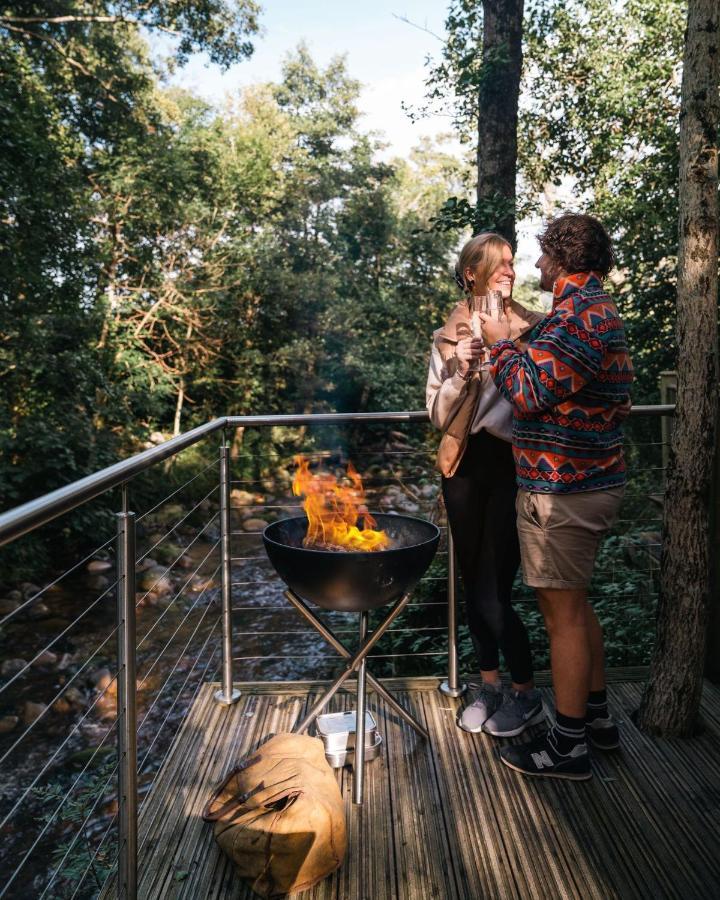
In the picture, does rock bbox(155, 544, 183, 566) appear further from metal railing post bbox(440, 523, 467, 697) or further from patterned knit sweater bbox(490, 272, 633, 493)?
patterned knit sweater bbox(490, 272, 633, 493)

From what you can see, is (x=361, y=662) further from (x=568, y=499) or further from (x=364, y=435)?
(x=364, y=435)

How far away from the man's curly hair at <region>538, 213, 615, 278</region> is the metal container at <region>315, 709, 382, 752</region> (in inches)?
62.0

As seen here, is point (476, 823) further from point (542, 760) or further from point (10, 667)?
point (10, 667)

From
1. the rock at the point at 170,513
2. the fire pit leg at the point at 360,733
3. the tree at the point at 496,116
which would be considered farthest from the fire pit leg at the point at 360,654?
the rock at the point at 170,513

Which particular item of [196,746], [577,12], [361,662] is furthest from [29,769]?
[577,12]

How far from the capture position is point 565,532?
2014 millimetres

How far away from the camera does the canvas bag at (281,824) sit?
5.60 ft

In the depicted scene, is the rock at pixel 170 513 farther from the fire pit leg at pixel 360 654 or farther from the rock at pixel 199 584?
the fire pit leg at pixel 360 654

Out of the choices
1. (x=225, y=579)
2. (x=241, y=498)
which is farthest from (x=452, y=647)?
(x=241, y=498)

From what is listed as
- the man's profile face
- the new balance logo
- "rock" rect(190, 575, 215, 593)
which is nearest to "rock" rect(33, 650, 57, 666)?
"rock" rect(190, 575, 215, 593)

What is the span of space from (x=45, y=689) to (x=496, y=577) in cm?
370

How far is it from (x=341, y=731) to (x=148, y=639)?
3404mm

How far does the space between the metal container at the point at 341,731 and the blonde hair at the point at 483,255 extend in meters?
1.48

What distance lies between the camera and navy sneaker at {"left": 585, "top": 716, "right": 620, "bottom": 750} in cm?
231
